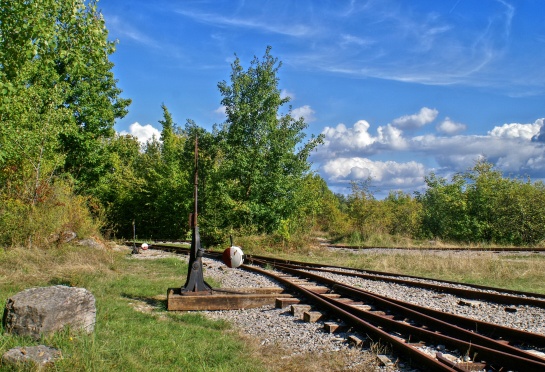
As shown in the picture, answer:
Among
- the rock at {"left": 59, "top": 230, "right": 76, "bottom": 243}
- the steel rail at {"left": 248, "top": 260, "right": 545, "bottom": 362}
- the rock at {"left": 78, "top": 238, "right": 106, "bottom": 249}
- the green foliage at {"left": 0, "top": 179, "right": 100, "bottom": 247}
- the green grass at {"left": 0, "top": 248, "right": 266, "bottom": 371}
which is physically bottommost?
the green grass at {"left": 0, "top": 248, "right": 266, "bottom": 371}

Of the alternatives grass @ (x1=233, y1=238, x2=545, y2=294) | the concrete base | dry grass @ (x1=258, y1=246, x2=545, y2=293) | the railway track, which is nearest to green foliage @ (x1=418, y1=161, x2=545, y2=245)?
grass @ (x1=233, y1=238, x2=545, y2=294)

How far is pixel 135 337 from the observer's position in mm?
6695

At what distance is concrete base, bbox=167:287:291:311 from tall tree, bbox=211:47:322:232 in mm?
17597

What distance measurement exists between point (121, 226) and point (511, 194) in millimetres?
30997

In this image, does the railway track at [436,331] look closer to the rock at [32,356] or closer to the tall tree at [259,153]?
the rock at [32,356]

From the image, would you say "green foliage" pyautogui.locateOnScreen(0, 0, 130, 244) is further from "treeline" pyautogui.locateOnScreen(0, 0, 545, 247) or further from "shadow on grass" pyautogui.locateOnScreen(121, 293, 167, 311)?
"shadow on grass" pyautogui.locateOnScreen(121, 293, 167, 311)

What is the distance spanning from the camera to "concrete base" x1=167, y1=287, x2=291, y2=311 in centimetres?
908

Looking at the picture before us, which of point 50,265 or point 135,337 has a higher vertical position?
point 50,265

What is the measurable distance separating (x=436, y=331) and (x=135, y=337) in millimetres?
4354

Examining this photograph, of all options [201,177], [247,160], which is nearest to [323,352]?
[247,160]

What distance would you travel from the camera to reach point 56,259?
13.9 metres

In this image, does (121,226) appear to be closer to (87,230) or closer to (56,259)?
(87,230)

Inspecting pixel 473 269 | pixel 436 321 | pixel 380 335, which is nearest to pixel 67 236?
pixel 473 269

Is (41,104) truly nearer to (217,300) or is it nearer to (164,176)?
(217,300)
